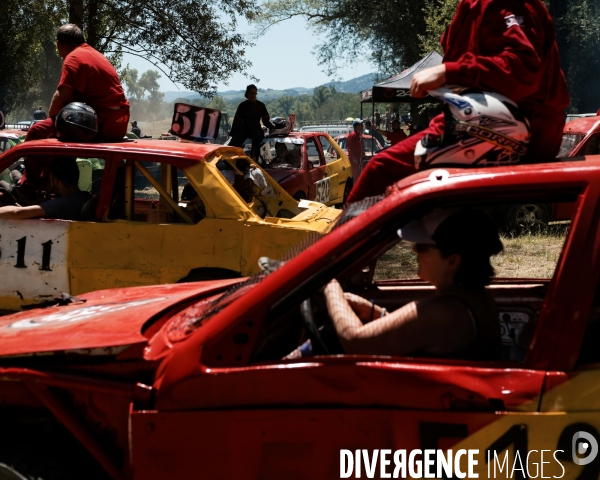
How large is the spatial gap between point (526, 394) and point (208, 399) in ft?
3.06

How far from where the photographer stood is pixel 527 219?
1038 centimetres

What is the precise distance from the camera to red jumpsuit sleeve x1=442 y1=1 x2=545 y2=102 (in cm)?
271

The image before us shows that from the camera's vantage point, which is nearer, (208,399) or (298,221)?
(208,399)

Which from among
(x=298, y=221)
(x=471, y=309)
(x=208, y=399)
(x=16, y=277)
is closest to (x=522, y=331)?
(x=471, y=309)

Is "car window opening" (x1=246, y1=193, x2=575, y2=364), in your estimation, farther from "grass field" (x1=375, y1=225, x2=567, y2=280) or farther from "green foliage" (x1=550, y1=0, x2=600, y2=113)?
"green foliage" (x1=550, y1=0, x2=600, y2=113)

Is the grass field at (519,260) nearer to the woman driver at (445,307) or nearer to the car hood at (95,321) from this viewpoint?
the car hood at (95,321)

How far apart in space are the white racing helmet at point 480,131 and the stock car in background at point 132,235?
300 cm

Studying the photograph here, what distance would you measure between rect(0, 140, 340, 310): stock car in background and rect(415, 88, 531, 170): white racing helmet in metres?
3.00

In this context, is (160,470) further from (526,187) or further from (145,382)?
(526,187)

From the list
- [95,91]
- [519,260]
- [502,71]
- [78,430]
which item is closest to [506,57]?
[502,71]

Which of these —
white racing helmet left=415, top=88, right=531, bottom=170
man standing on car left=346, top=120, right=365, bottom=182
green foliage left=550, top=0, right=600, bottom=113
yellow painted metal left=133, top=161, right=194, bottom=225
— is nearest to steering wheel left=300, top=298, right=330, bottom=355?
white racing helmet left=415, top=88, right=531, bottom=170

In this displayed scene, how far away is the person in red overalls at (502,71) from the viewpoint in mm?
2725

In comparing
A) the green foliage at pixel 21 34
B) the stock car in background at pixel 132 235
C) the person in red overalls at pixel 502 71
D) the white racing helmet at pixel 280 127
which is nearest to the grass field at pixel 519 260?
the stock car in background at pixel 132 235

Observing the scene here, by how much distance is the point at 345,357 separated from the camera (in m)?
2.29
